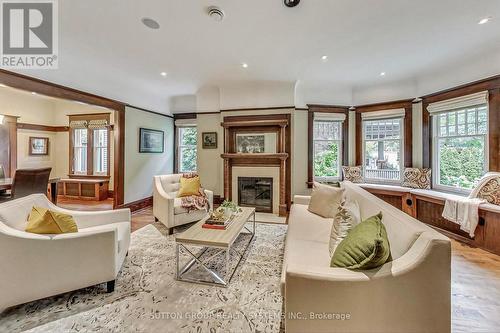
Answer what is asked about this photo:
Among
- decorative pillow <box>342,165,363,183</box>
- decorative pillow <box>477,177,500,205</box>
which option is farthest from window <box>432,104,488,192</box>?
decorative pillow <box>342,165,363,183</box>

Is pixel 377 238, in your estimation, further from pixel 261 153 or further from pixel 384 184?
pixel 384 184

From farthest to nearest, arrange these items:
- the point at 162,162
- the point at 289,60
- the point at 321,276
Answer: the point at 162,162, the point at 289,60, the point at 321,276

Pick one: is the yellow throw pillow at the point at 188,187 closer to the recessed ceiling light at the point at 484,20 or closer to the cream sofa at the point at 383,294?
the cream sofa at the point at 383,294

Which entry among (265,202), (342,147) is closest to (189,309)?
(265,202)

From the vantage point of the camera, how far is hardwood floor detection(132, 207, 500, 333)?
5.45 feet

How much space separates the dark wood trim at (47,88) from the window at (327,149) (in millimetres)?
4579

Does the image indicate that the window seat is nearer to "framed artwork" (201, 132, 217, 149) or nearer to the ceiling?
the ceiling

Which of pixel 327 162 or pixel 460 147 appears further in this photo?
pixel 327 162

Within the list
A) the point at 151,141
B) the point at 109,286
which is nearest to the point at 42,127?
the point at 151,141

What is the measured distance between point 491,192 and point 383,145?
6.84ft

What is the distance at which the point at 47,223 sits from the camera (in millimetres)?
1792

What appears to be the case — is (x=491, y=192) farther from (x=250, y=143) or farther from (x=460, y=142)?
(x=250, y=143)

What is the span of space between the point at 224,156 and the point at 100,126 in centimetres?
396

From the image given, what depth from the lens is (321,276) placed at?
122 centimetres
